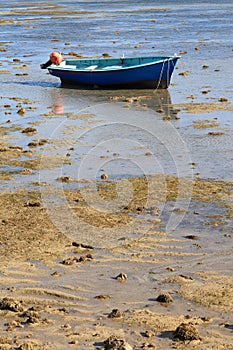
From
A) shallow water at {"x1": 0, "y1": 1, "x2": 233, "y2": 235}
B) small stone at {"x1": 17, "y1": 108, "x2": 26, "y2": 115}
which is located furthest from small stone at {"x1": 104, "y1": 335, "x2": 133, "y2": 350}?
small stone at {"x1": 17, "y1": 108, "x2": 26, "y2": 115}

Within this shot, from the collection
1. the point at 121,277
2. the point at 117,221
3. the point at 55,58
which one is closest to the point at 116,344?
the point at 121,277

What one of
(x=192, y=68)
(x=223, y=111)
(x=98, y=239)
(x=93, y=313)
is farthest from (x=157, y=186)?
(x=192, y=68)

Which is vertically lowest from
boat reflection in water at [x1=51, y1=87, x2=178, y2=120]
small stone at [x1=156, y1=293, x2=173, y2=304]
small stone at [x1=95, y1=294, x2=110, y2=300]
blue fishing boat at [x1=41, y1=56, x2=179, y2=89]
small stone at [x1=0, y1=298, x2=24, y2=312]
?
small stone at [x1=95, y1=294, x2=110, y2=300]

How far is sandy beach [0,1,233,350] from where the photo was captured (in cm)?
784

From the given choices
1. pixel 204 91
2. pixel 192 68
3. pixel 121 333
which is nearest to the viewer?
pixel 121 333

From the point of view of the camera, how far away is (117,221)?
11242 mm

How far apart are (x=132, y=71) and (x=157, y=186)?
12.9m

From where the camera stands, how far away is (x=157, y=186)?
1300cm

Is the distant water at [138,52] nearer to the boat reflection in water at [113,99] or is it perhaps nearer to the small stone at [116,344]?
the boat reflection in water at [113,99]

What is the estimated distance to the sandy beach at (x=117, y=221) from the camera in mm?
7844

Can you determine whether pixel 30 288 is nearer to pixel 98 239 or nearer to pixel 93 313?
pixel 93 313

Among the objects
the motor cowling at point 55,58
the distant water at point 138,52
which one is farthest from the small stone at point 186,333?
the motor cowling at point 55,58

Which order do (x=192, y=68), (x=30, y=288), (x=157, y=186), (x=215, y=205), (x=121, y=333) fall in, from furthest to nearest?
1. (x=192, y=68)
2. (x=157, y=186)
3. (x=215, y=205)
4. (x=30, y=288)
5. (x=121, y=333)

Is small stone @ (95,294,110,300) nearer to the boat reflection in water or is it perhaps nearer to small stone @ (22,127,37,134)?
small stone @ (22,127,37,134)
